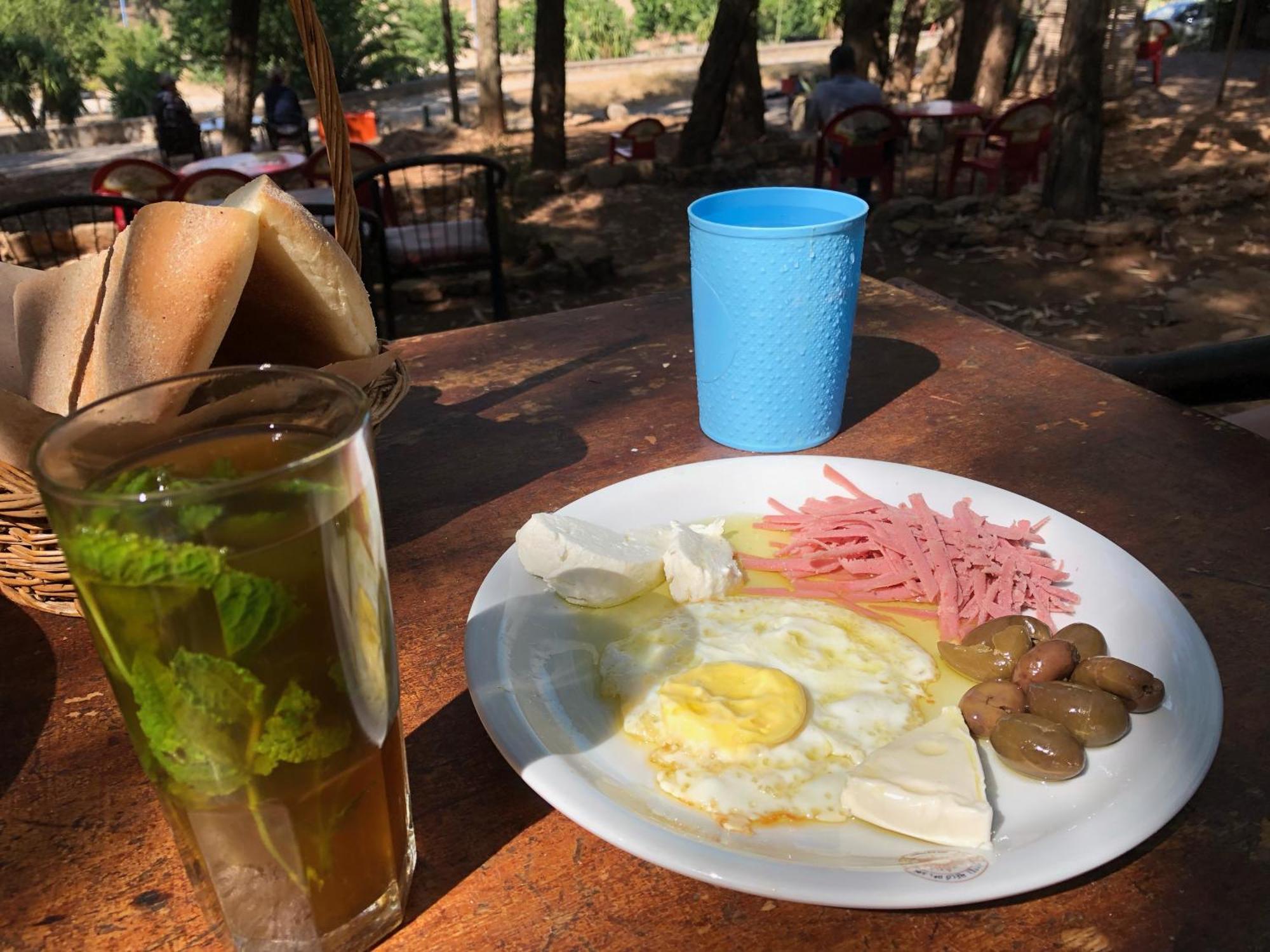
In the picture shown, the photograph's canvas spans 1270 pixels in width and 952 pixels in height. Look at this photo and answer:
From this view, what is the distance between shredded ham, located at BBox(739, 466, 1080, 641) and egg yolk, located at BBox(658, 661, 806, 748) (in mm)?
208

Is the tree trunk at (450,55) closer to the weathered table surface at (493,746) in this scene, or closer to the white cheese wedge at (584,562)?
the weathered table surface at (493,746)

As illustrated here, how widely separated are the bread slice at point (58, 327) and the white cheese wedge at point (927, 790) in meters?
0.95

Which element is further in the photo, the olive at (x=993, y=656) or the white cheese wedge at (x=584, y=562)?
the white cheese wedge at (x=584, y=562)

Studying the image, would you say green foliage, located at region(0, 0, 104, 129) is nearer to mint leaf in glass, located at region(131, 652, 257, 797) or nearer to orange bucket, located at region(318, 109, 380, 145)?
orange bucket, located at region(318, 109, 380, 145)

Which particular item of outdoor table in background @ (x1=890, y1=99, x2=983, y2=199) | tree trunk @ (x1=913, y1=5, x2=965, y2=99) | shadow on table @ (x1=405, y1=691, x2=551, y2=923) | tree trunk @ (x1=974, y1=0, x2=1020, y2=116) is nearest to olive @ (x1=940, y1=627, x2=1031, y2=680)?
shadow on table @ (x1=405, y1=691, x2=551, y2=923)

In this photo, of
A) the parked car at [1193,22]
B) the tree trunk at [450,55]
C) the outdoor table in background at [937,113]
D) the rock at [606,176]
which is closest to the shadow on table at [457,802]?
the outdoor table in background at [937,113]

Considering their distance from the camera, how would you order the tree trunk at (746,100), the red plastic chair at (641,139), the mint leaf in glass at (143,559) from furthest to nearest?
1. the tree trunk at (746,100)
2. the red plastic chair at (641,139)
3. the mint leaf in glass at (143,559)

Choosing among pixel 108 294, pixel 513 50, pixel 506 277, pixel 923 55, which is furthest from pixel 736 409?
pixel 513 50

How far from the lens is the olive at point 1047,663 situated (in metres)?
0.89

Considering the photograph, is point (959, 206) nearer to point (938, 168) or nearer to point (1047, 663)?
point (938, 168)

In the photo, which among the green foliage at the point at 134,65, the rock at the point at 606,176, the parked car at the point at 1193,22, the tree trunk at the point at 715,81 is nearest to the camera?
the tree trunk at the point at 715,81

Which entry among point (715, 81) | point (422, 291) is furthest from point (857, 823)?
point (715, 81)

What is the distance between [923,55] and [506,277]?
16.5m

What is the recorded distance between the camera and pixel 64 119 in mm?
19750
